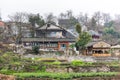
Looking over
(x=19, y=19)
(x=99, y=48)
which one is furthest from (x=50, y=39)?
→ (x=19, y=19)

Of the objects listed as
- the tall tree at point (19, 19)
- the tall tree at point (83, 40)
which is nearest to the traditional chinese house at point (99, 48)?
the tall tree at point (83, 40)

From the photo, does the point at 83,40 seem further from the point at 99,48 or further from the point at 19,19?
the point at 19,19

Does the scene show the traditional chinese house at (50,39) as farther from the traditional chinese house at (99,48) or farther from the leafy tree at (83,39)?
the traditional chinese house at (99,48)

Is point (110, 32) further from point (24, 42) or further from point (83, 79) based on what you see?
point (83, 79)

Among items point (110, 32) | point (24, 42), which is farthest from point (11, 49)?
point (110, 32)

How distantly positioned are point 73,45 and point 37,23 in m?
13.6

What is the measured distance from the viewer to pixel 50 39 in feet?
189

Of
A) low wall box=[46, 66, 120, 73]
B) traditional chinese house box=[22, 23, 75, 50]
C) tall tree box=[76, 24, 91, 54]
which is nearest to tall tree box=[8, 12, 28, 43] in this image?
traditional chinese house box=[22, 23, 75, 50]

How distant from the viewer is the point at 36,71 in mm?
32656

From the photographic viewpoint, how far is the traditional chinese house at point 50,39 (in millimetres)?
56438

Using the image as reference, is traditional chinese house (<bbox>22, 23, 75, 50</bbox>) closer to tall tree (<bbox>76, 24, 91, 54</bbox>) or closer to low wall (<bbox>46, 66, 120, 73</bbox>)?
tall tree (<bbox>76, 24, 91, 54</bbox>)

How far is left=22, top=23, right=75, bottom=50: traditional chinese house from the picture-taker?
56438mm

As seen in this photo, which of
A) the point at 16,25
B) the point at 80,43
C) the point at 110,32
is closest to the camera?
the point at 80,43

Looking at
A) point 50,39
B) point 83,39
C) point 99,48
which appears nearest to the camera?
point 83,39
